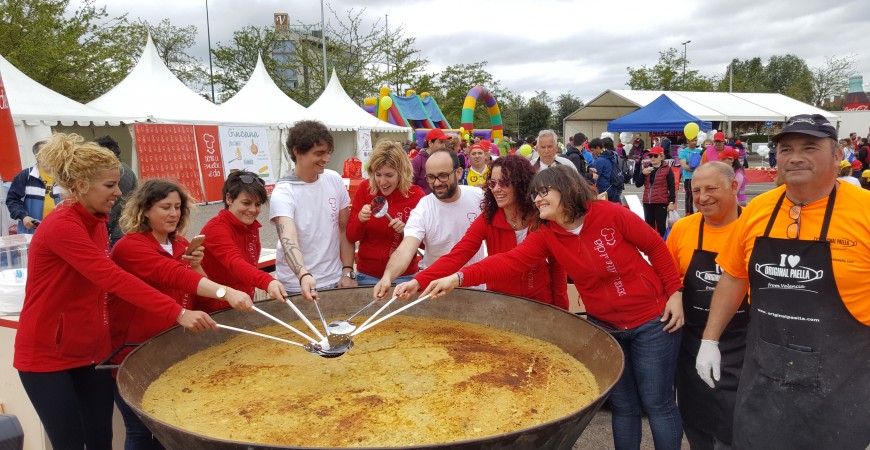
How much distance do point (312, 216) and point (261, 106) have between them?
12.6 metres

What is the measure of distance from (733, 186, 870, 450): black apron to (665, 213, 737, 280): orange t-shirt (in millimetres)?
493

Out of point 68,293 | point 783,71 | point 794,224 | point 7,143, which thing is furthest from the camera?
point 783,71

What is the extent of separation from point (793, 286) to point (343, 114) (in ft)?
52.2

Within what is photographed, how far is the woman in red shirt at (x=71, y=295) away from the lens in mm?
2021

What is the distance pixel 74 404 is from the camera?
2.17m

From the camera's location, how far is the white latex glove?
2.21 metres

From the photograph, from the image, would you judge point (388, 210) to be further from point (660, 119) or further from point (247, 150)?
point (660, 119)

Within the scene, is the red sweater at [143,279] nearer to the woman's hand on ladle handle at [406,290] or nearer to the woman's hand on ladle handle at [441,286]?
the woman's hand on ladle handle at [406,290]

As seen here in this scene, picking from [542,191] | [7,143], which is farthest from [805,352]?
[7,143]

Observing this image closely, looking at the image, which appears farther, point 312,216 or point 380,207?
point 380,207

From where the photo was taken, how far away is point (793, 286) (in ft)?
5.98

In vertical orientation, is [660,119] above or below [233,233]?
above

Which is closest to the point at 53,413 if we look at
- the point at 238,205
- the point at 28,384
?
the point at 28,384

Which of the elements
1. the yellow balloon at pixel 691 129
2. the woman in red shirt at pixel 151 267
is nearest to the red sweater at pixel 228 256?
the woman in red shirt at pixel 151 267
